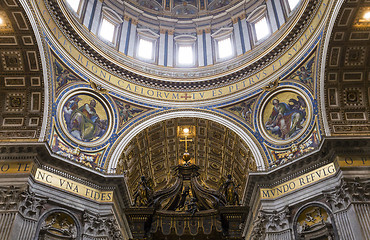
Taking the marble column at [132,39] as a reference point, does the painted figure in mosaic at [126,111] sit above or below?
below

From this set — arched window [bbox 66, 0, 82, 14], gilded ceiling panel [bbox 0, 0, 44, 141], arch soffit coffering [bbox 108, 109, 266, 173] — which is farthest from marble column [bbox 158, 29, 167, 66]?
gilded ceiling panel [bbox 0, 0, 44, 141]

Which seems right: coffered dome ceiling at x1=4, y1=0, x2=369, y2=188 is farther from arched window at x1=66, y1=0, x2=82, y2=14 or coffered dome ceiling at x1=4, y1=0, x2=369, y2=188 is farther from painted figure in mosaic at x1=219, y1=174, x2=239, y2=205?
painted figure in mosaic at x1=219, y1=174, x2=239, y2=205

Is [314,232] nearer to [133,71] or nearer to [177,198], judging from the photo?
[177,198]

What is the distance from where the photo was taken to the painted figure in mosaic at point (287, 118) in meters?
17.1

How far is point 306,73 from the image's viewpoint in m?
16.9

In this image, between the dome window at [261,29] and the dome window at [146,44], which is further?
the dome window at [146,44]

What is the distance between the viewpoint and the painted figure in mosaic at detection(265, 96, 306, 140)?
17125mm

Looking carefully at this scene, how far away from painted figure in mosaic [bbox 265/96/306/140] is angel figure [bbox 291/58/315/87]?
35.7 inches

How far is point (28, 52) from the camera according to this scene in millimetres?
15000

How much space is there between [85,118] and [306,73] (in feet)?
37.3

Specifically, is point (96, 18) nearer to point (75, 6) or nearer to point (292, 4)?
point (75, 6)

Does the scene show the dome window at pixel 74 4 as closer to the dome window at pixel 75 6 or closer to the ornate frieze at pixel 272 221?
the dome window at pixel 75 6

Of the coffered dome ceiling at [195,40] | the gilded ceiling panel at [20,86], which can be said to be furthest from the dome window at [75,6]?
the gilded ceiling panel at [20,86]

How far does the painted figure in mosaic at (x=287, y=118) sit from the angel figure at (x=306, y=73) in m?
0.91
